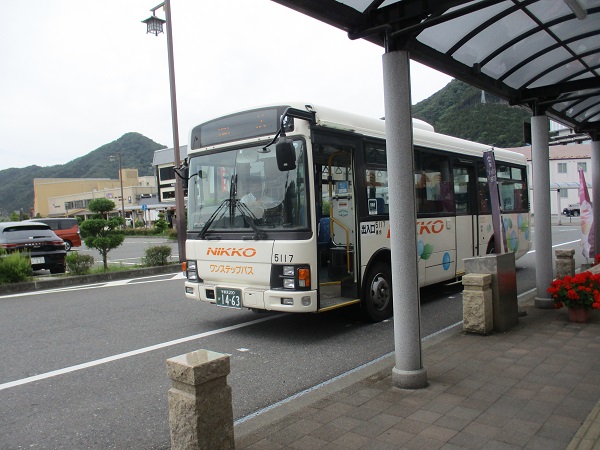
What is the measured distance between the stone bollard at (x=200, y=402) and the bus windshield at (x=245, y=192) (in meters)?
3.36

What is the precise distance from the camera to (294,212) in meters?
6.34

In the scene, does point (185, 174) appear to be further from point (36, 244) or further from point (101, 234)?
point (36, 244)

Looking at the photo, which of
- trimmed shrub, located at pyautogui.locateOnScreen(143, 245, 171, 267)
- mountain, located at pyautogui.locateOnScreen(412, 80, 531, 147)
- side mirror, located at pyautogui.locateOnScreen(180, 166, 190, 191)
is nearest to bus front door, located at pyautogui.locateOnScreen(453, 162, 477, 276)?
side mirror, located at pyautogui.locateOnScreen(180, 166, 190, 191)

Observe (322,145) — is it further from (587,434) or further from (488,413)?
(587,434)

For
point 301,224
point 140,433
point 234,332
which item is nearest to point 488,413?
point 140,433

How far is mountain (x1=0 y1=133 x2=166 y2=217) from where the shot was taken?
124m

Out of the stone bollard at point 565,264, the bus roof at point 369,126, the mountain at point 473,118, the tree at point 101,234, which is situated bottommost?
the stone bollard at point 565,264

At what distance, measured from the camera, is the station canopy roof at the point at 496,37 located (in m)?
4.37

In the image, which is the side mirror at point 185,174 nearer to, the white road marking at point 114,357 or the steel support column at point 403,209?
the white road marking at point 114,357

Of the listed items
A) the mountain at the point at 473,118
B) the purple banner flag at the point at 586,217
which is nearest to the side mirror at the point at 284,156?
the purple banner flag at the point at 586,217

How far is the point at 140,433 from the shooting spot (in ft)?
13.3

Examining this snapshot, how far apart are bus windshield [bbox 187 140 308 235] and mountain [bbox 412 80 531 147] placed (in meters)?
58.7

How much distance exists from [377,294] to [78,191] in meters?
99.9

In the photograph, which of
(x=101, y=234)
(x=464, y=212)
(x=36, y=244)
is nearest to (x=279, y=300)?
(x=464, y=212)
